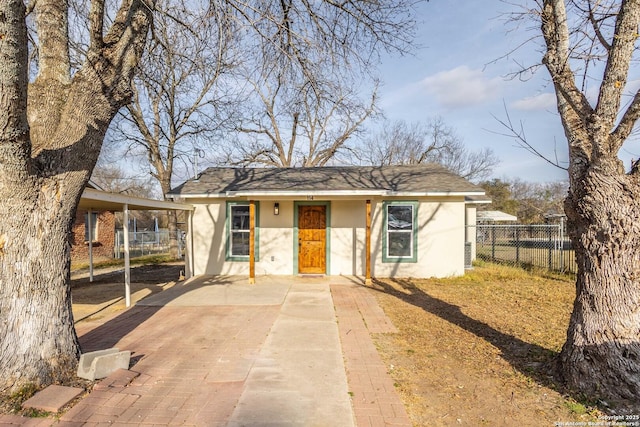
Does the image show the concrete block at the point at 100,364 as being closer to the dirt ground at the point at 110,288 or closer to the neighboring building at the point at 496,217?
the dirt ground at the point at 110,288

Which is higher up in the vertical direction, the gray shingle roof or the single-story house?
the gray shingle roof

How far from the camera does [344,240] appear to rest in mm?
9531

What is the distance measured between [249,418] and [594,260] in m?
3.57

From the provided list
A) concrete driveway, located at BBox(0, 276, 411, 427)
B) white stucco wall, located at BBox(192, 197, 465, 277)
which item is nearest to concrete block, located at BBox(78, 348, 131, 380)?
concrete driveway, located at BBox(0, 276, 411, 427)

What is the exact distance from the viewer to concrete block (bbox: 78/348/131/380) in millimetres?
3287

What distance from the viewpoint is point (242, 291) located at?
25.2ft

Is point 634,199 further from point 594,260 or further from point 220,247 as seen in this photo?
point 220,247

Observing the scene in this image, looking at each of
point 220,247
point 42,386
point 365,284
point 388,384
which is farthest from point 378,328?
point 220,247

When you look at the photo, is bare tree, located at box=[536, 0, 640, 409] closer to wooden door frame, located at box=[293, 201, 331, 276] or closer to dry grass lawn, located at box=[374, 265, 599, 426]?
dry grass lawn, located at box=[374, 265, 599, 426]

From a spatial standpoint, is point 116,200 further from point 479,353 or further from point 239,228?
point 479,353

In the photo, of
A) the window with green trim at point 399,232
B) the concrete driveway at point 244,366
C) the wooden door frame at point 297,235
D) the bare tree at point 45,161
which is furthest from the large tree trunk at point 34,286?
the window with green trim at point 399,232

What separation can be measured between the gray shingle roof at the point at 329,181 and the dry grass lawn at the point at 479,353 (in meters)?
2.97

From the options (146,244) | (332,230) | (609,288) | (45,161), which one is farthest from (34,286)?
(146,244)

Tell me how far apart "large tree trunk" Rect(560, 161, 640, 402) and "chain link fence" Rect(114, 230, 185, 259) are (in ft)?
55.0
